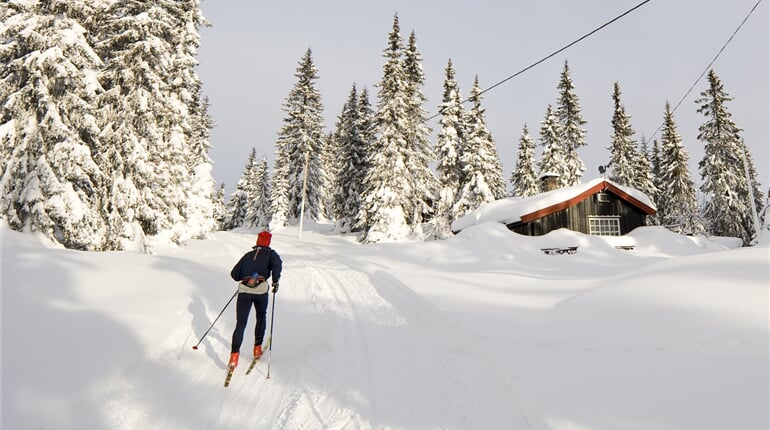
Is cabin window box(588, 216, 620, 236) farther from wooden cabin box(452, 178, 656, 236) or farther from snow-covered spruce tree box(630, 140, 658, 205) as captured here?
snow-covered spruce tree box(630, 140, 658, 205)

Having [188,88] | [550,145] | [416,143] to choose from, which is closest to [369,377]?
[188,88]

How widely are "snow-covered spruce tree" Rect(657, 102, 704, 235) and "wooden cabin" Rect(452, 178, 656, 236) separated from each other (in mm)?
18925

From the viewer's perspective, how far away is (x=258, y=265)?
17.8ft

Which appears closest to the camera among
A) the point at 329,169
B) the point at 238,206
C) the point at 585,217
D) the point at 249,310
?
the point at 249,310

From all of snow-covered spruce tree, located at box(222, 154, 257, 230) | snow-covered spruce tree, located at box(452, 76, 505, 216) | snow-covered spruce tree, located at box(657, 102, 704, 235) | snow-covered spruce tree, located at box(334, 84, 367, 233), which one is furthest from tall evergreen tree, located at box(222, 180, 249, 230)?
snow-covered spruce tree, located at box(657, 102, 704, 235)

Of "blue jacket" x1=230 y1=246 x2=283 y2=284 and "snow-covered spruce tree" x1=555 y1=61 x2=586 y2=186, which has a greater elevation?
"snow-covered spruce tree" x1=555 y1=61 x2=586 y2=186

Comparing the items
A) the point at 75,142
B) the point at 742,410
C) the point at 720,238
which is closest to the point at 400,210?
the point at 75,142

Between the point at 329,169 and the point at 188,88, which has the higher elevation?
the point at 329,169

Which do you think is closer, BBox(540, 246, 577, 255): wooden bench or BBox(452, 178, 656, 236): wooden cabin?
BBox(540, 246, 577, 255): wooden bench

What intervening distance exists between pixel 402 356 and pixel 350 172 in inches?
1239

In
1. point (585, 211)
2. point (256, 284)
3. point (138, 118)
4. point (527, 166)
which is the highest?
point (527, 166)

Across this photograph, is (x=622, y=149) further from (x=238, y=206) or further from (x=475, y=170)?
(x=238, y=206)

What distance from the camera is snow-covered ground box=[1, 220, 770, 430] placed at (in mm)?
3318

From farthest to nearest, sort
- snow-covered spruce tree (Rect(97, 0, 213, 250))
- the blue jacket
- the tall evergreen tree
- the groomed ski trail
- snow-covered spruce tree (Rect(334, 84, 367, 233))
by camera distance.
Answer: the tall evergreen tree
snow-covered spruce tree (Rect(334, 84, 367, 233))
snow-covered spruce tree (Rect(97, 0, 213, 250))
the blue jacket
the groomed ski trail
